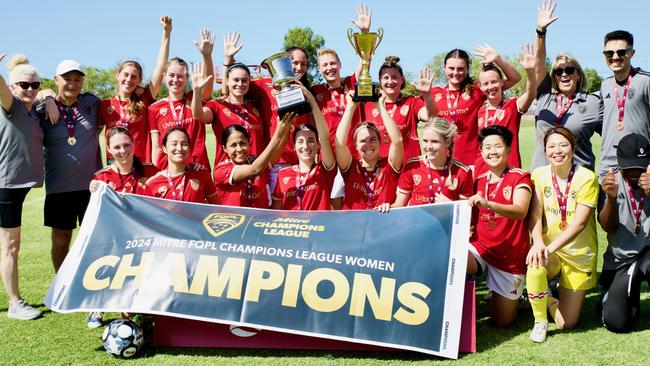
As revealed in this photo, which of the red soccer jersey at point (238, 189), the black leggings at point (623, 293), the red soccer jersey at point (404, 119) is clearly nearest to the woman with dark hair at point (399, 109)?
the red soccer jersey at point (404, 119)

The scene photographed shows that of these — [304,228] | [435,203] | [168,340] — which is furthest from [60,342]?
[435,203]

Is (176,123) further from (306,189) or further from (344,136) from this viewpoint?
(344,136)

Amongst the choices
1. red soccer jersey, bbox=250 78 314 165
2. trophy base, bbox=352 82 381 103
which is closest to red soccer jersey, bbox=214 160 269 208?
red soccer jersey, bbox=250 78 314 165

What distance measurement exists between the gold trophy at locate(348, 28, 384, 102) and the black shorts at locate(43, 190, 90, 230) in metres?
3.07

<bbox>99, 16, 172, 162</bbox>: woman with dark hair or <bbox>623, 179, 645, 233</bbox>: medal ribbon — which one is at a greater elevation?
<bbox>99, 16, 172, 162</bbox>: woman with dark hair

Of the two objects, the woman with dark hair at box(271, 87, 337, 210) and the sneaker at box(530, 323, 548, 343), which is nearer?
the sneaker at box(530, 323, 548, 343)

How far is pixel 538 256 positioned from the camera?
15.3 feet

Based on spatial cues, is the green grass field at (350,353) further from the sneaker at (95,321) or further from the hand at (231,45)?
the hand at (231,45)

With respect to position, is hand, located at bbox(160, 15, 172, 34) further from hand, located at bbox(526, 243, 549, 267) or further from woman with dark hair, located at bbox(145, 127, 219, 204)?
hand, located at bbox(526, 243, 549, 267)

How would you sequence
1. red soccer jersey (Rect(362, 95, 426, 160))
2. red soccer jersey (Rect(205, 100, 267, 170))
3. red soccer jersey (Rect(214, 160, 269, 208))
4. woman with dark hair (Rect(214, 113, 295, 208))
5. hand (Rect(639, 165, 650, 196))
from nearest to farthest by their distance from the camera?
hand (Rect(639, 165, 650, 196)), woman with dark hair (Rect(214, 113, 295, 208)), red soccer jersey (Rect(214, 160, 269, 208)), red soccer jersey (Rect(205, 100, 267, 170)), red soccer jersey (Rect(362, 95, 426, 160))

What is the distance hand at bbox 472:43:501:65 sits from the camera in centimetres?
615

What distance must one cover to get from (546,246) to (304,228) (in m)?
2.08

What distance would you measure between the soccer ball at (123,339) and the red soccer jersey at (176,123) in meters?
2.19

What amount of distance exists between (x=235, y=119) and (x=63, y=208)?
199 centimetres
